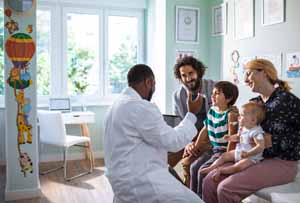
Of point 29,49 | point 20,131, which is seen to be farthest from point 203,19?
point 20,131

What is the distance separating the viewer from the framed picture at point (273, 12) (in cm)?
267

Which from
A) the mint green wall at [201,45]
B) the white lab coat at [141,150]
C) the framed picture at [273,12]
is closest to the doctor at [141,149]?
the white lab coat at [141,150]

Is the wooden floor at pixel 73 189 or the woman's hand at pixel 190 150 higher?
the woman's hand at pixel 190 150

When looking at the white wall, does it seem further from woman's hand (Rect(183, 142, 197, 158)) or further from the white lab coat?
the white lab coat

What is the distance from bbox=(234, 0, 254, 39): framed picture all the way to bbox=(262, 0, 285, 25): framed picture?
5.6 inches

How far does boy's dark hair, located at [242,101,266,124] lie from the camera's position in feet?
6.96

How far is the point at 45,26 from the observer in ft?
15.5

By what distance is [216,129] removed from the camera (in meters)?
2.38

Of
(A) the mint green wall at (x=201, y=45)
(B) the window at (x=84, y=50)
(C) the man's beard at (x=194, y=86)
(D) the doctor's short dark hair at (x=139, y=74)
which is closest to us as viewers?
(D) the doctor's short dark hair at (x=139, y=74)

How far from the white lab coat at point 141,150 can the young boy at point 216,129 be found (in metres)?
0.55

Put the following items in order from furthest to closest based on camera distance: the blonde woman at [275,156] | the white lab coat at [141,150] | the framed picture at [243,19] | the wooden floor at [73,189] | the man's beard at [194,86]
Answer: the wooden floor at [73,189] → the framed picture at [243,19] → the man's beard at [194,86] → the blonde woman at [275,156] → the white lab coat at [141,150]

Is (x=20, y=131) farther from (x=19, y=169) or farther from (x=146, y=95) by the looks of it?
(x=146, y=95)

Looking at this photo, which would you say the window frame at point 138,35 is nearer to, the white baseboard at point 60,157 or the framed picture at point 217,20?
the white baseboard at point 60,157

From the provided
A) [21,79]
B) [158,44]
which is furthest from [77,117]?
[158,44]
